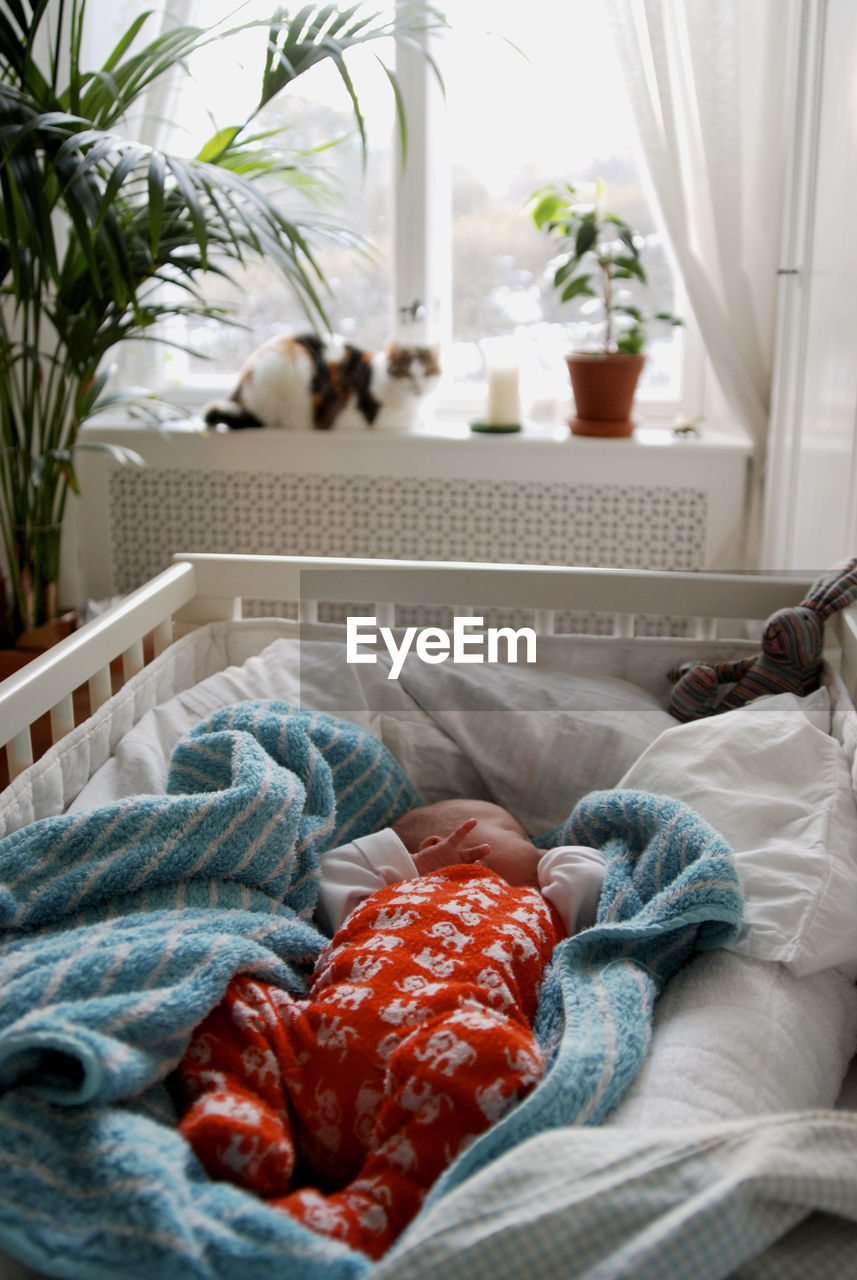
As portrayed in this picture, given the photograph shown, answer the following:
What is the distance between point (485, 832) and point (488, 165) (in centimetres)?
164

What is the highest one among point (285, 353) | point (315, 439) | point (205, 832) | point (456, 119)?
point (456, 119)

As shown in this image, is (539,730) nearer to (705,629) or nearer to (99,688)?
(705,629)

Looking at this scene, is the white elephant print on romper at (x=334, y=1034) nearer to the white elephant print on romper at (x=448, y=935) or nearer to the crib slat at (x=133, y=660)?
the white elephant print on romper at (x=448, y=935)

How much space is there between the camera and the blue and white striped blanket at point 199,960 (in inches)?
24.1

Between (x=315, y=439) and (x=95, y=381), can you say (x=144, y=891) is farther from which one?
(x=315, y=439)

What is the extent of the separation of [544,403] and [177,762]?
4.87 ft

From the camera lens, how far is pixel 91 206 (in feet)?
4.95

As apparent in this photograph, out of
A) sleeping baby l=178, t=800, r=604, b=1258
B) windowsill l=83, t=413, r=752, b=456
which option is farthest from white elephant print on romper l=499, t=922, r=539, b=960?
windowsill l=83, t=413, r=752, b=456

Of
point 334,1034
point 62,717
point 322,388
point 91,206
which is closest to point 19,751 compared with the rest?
point 62,717

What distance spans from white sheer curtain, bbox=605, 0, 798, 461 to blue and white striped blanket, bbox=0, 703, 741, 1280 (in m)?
1.24

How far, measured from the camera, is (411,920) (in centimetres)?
95

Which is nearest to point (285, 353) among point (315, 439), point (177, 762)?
point (315, 439)

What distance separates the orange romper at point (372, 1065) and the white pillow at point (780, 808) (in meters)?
0.19

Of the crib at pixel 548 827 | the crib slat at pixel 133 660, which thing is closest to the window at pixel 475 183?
the crib at pixel 548 827
